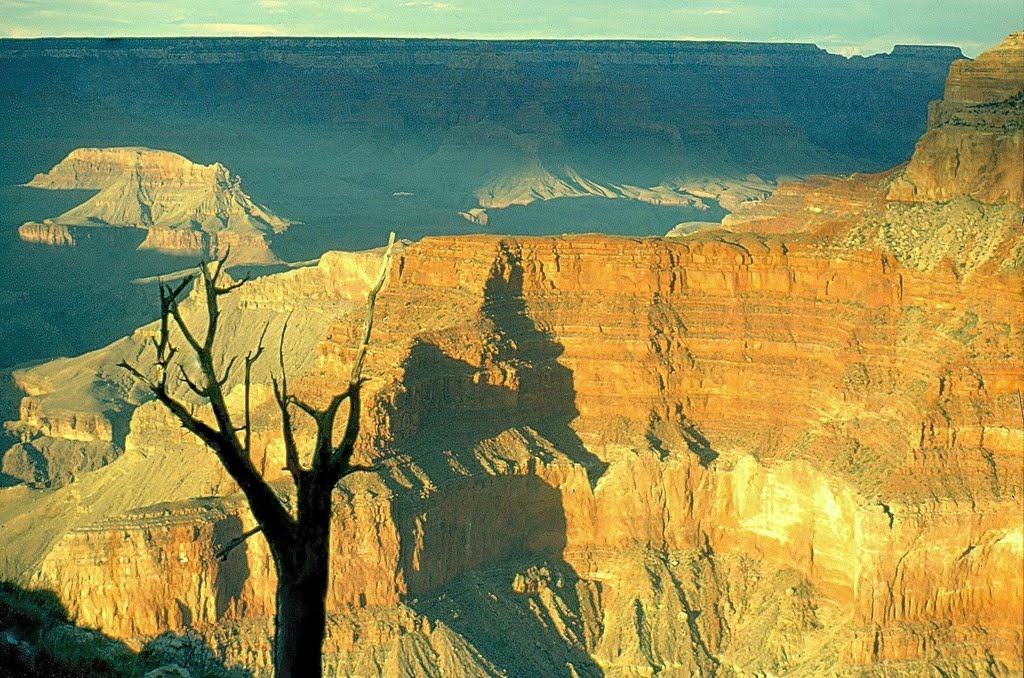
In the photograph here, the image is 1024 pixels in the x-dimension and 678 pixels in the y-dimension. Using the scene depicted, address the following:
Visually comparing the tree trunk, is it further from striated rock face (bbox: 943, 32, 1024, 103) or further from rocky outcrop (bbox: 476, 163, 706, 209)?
rocky outcrop (bbox: 476, 163, 706, 209)

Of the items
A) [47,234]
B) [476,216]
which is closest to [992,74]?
[47,234]

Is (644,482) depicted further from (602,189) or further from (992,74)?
(602,189)

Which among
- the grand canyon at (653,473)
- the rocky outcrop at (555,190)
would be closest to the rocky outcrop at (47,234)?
the rocky outcrop at (555,190)

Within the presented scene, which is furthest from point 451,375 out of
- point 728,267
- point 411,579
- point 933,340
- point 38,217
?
point 38,217

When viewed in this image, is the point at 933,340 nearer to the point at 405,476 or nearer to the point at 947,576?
the point at 947,576

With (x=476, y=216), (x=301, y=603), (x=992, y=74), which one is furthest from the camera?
(x=476, y=216)

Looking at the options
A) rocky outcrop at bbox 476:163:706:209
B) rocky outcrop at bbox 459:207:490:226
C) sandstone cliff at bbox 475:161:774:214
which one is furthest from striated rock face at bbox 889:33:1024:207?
rocky outcrop at bbox 476:163:706:209
